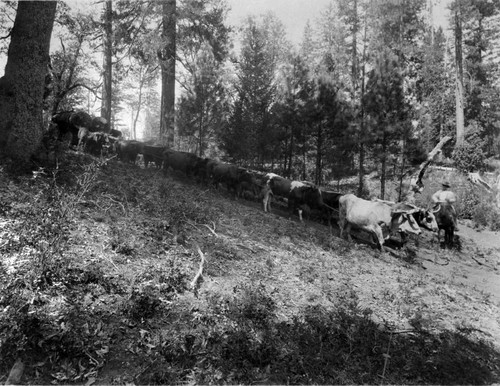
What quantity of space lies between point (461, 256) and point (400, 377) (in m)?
8.15

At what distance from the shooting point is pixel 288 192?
12.4 meters

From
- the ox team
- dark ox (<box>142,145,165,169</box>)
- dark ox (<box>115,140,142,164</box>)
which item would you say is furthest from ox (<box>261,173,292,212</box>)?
dark ox (<box>115,140,142,164</box>)

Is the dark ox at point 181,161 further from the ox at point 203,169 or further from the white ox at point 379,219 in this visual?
the white ox at point 379,219

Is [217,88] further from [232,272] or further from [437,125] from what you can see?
[437,125]

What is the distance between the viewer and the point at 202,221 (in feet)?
27.3

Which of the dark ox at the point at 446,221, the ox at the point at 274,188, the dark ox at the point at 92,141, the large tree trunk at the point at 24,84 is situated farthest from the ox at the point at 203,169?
the dark ox at the point at 446,221

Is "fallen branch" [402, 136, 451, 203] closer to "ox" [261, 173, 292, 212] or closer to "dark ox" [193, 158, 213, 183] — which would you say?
"ox" [261, 173, 292, 212]

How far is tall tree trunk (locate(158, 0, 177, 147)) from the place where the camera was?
49.1 feet

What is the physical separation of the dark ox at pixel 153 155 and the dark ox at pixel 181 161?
1.09 feet

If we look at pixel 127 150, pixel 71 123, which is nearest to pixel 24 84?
pixel 71 123

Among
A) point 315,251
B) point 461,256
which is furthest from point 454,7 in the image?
point 315,251

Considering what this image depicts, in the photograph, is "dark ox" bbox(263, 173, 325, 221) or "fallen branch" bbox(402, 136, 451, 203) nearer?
"dark ox" bbox(263, 173, 325, 221)

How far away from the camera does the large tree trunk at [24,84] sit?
7.76 meters

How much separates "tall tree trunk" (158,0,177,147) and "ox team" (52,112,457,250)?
8.71ft
